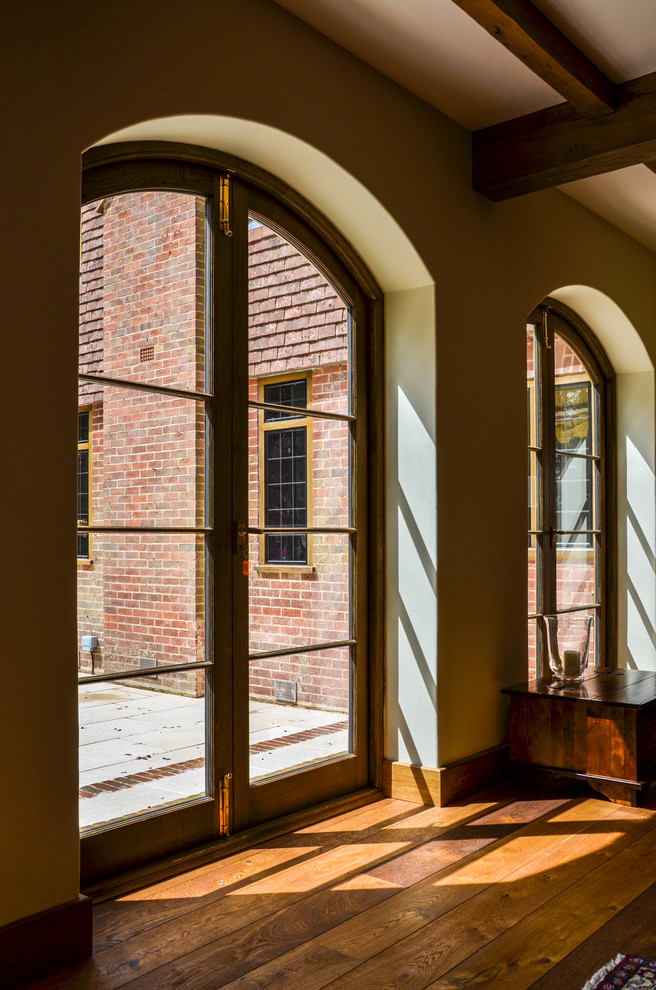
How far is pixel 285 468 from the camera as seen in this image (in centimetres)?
355

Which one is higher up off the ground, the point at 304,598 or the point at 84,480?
the point at 84,480

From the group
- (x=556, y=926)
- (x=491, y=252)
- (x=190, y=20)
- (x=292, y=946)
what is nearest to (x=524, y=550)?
A: (x=491, y=252)

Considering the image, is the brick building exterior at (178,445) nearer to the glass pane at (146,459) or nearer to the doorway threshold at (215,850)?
the glass pane at (146,459)

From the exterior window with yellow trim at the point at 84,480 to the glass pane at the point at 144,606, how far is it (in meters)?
0.03

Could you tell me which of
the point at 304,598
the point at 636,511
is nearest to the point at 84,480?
the point at 304,598

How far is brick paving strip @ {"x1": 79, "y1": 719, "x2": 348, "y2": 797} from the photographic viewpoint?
9.20 ft

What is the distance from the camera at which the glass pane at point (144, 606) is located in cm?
279

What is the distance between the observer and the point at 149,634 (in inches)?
117

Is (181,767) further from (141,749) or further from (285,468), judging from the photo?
(285,468)

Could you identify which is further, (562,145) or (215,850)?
(562,145)

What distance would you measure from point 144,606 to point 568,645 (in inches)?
83.7

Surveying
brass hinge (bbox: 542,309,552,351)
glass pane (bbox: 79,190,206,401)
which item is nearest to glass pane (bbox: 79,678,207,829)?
glass pane (bbox: 79,190,206,401)

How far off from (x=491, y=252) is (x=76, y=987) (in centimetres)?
346

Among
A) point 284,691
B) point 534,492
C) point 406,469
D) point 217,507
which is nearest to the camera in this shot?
point 217,507
